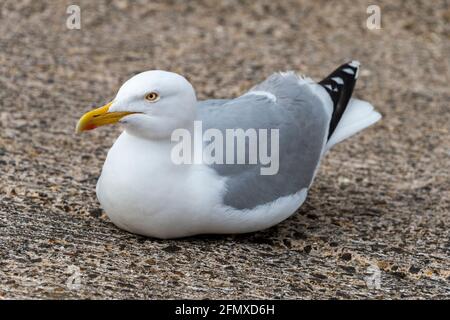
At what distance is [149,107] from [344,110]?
1.41 metres

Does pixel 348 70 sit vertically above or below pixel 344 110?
above

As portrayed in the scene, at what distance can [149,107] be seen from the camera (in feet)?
11.3

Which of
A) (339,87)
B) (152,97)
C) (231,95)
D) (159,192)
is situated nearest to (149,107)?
(152,97)

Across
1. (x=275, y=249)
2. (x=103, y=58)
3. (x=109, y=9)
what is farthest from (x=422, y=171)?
(x=109, y=9)

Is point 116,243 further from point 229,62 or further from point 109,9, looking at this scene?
point 109,9

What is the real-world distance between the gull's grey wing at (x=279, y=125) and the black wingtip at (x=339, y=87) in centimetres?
6

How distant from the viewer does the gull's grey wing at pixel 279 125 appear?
363 centimetres

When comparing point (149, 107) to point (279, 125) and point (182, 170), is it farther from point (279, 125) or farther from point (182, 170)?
point (279, 125)

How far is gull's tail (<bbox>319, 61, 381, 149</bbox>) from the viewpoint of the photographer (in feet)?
14.3

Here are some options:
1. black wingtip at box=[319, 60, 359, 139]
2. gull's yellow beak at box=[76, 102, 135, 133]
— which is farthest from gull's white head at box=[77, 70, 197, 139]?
black wingtip at box=[319, 60, 359, 139]

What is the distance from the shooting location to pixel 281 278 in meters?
3.49

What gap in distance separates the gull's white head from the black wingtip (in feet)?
3.51

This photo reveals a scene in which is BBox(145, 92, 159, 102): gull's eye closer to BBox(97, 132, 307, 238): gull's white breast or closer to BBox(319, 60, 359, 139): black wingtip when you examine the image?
BBox(97, 132, 307, 238): gull's white breast

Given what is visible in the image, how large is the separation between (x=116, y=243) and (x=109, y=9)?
368 cm
